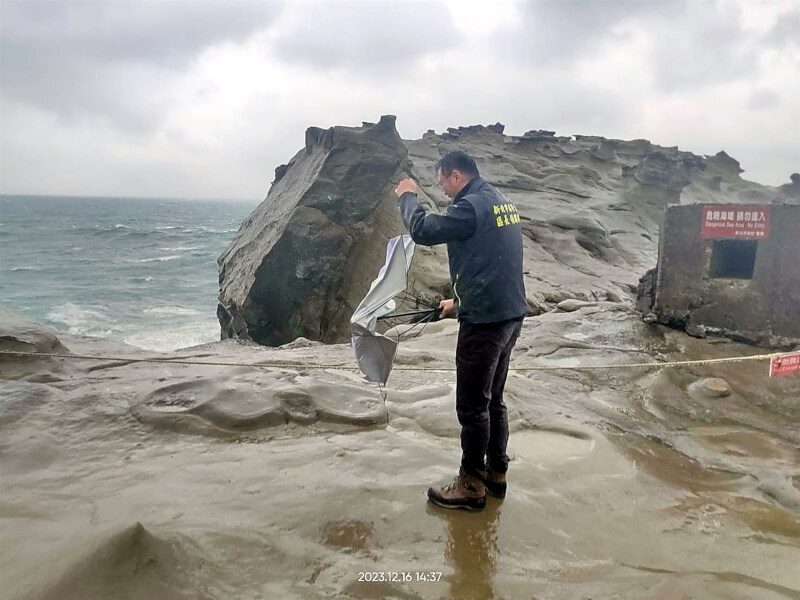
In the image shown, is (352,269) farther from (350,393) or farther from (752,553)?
(752,553)

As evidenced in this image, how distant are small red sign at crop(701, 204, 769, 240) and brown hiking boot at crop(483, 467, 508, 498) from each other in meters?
3.90

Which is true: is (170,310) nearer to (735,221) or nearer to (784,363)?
(735,221)

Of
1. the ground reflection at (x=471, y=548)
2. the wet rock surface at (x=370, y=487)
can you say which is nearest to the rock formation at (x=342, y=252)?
the wet rock surface at (x=370, y=487)

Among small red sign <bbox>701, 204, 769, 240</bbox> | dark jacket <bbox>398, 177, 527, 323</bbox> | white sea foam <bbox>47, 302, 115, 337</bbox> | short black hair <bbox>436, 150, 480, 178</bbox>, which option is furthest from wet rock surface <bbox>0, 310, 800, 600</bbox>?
white sea foam <bbox>47, 302, 115, 337</bbox>

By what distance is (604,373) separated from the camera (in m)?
4.92

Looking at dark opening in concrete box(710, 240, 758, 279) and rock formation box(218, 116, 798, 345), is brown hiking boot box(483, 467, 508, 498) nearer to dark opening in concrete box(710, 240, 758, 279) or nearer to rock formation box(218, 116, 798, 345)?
dark opening in concrete box(710, 240, 758, 279)

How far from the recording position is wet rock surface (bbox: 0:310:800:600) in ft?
6.83

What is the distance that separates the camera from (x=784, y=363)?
4027mm

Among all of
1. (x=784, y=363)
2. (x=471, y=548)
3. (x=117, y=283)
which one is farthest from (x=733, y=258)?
(x=117, y=283)

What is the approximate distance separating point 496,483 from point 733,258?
14.5 feet

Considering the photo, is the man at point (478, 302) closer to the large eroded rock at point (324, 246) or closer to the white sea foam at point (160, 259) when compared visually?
the large eroded rock at point (324, 246)

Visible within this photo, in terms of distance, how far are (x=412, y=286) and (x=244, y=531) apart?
703cm

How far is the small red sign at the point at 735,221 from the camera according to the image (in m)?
5.15

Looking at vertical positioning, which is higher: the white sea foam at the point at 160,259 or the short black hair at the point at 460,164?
the short black hair at the point at 460,164
